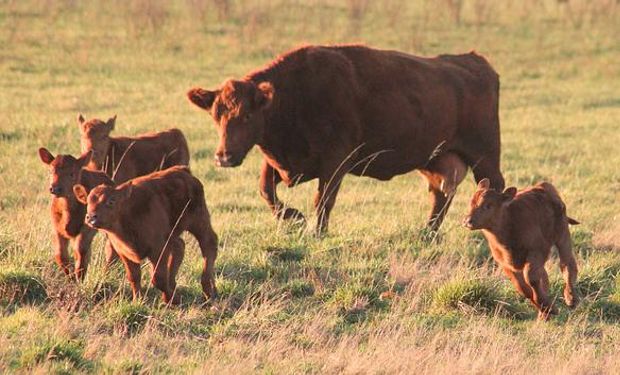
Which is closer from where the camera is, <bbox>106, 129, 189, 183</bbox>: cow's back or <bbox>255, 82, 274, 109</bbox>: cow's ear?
<bbox>106, 129, 189, 183</bbox>: cow's back

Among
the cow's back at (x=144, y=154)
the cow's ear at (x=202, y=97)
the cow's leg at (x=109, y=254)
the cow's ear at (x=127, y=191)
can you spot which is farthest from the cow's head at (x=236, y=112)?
the cow's ear at (x=127, y=191)

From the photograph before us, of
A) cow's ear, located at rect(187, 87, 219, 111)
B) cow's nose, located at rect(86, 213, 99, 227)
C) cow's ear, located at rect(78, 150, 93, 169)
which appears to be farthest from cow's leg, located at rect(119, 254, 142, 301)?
cow's ear, located at rect(187, 87, 219, 111)

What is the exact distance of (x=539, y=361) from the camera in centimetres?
761

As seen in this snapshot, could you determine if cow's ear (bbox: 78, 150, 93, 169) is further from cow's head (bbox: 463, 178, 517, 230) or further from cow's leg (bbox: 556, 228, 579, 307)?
cow's leg (bbox: 556, 228, 579, 307)

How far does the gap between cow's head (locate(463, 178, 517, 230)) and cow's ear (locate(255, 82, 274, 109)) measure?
2781 mm

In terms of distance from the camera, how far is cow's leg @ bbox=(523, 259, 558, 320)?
8625 mm

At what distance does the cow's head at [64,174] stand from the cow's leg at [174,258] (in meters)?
0.83

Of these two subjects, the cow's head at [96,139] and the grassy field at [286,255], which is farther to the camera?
the cow's head at [96,139]

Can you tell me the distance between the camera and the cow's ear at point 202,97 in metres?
10.9

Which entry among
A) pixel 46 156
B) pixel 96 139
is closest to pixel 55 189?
pixel 46 156

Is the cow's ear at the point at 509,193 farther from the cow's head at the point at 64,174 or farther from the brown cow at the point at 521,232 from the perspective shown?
the cow's head at the point at 64,174

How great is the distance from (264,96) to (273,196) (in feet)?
3.61

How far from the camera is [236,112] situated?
10.7 meters

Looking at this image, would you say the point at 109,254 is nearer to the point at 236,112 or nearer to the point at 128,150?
the point at 128,150
